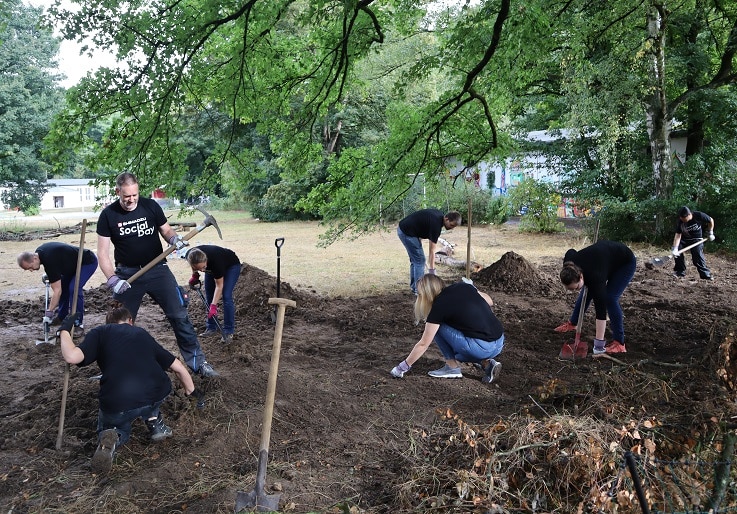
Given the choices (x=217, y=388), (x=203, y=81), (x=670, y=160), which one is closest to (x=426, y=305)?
(x=217, y=388)

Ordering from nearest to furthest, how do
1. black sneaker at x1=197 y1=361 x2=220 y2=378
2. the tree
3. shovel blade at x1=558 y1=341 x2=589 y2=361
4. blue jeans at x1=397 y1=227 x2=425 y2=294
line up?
black sneaker at x1=197 y1=361 x2=220 y2=378, shovel blade at x1=558 y1=341 x2=589 y2=361, blue jeans at x1=397 y1=227 x2=425 y2=294, the tree

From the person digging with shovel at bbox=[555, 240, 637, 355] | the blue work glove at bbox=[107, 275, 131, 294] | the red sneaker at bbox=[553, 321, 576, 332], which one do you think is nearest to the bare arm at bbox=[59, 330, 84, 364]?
the blue work glove at bbox=[107, 275, 131, 294]

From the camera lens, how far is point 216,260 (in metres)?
6.31

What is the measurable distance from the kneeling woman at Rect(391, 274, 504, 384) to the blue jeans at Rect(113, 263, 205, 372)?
1889mm

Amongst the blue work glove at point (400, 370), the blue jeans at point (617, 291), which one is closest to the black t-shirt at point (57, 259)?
the blue work glove at point (400, 370)

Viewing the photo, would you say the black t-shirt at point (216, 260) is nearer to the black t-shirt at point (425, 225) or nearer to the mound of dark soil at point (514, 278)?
the black t-shirt at point (425, 225)

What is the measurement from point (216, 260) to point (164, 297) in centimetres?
153

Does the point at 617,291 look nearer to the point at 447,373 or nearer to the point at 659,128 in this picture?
the point at 447,373

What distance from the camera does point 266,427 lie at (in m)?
3.02

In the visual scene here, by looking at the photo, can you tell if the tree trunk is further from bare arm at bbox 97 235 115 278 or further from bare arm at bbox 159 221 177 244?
bare arm at bbox 97 235 115 278

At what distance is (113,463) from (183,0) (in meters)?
4.41

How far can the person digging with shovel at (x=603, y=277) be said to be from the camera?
5.35 meters

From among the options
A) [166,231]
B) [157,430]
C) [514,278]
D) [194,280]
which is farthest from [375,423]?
[514,278]

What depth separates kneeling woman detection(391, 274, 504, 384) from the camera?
467 cm
